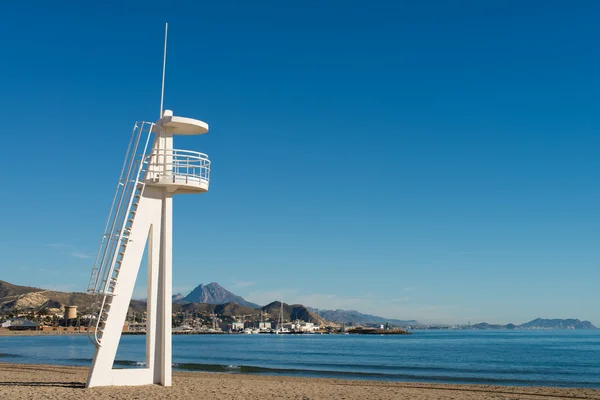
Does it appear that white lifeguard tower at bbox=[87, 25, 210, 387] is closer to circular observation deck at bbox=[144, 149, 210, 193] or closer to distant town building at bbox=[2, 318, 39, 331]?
circular observation deck at bbox=[144, 149, 210, 193]

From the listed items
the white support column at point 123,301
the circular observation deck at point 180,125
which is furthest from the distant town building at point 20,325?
the circular observation deck at point 180,125

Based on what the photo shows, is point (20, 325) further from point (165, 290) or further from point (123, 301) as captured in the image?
point (123, 301)

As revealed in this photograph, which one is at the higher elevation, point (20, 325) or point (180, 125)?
point (180, 125)

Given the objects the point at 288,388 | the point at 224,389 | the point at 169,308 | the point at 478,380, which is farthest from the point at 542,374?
the point at 169,308

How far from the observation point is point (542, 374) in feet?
135

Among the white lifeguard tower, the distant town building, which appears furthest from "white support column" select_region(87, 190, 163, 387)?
the distant town building

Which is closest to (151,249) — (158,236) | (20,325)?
(158,236)

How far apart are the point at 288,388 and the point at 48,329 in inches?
6143

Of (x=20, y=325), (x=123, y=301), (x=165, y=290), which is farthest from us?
(x=20, y=325)

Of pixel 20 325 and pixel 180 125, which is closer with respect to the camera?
pixel 180 125

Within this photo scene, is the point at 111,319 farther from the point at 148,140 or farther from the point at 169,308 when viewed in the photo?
the point at 148,140

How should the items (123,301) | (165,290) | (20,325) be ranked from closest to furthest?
(123,301) → (165,290) → (20,325)

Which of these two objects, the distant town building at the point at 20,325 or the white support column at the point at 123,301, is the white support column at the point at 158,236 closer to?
the white support column at the point at 123,301

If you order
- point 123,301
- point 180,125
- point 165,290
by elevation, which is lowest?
point 123,301
